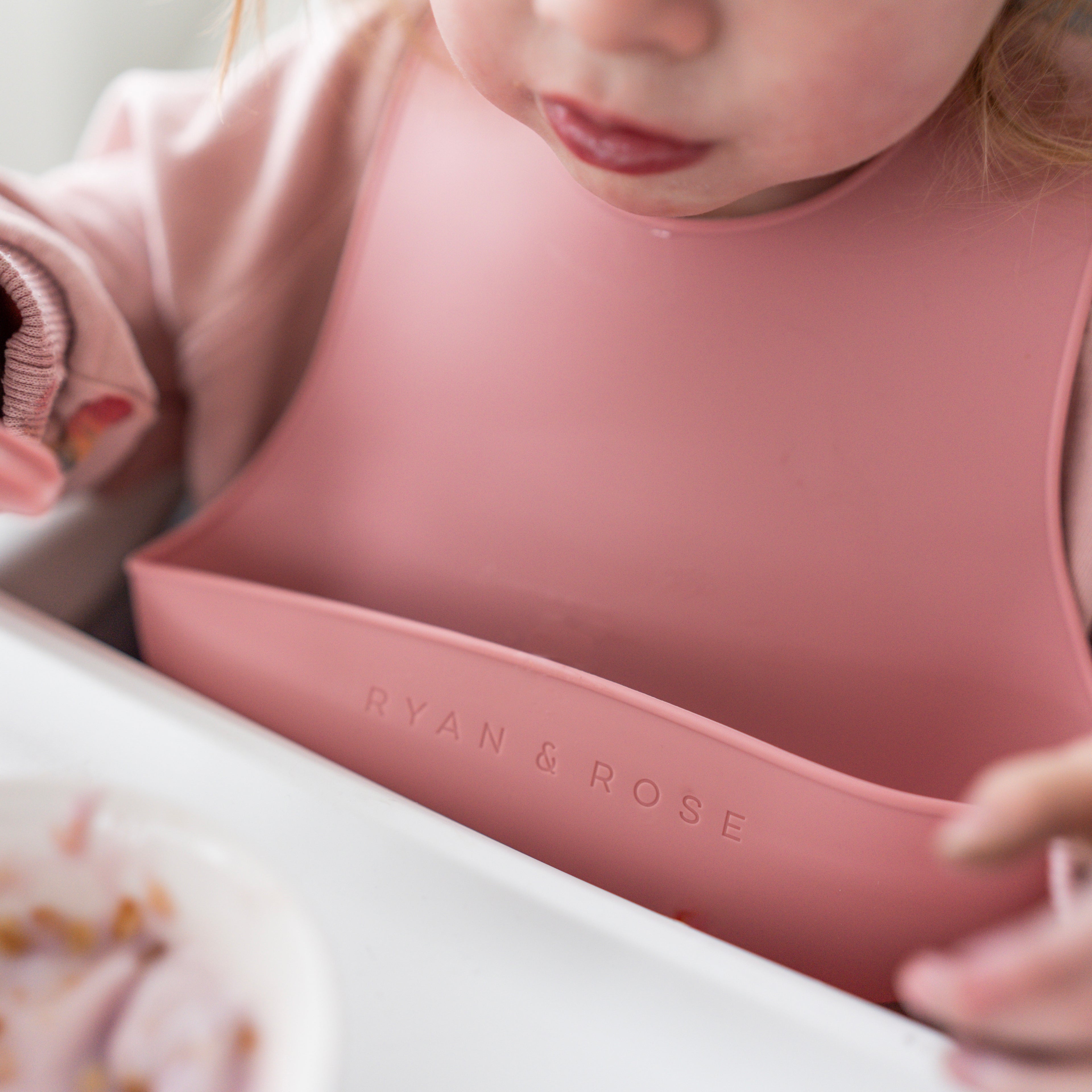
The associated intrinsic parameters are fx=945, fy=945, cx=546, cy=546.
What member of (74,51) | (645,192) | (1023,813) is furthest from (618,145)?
(74,51)

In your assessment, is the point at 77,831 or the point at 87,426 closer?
the point at 77,831

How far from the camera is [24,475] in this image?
1.17 feet

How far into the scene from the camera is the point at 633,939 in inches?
12.7

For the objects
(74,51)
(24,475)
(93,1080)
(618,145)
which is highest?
(74,51)

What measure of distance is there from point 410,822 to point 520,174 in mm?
301

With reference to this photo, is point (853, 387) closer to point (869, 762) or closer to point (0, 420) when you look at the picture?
point (869, 762)

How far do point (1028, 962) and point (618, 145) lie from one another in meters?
0.26

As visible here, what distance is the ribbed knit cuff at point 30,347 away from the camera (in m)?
0.38

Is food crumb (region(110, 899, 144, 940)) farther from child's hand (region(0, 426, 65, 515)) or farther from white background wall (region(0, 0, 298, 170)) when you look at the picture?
white background wall (region(0, 0, 298, 170))

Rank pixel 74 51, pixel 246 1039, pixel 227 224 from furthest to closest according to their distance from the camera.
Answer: pixel 74 51 < pixel 227 224 < pixel 246 1039

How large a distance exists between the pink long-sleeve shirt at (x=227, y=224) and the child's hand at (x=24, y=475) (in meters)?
0.10

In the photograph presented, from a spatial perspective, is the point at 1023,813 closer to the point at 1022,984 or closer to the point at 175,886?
the point at 1022,984

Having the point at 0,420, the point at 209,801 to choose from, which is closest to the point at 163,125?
the point at 0,420

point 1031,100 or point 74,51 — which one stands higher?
point 74,51
